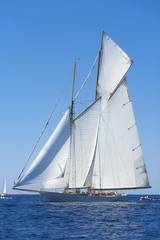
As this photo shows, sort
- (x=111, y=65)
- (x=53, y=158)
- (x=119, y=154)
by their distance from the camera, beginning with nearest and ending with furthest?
(x=53, y=158) → (x=119, y=154) → (x=111, y=65)

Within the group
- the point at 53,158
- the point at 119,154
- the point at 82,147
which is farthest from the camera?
the point at 119,154

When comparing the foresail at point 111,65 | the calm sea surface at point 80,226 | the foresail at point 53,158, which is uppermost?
the foresail at point 111,65

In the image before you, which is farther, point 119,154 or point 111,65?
point 111,65

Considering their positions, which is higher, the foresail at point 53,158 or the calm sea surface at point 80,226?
the foresail at point 53,158

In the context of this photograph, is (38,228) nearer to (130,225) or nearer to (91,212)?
(130,225)

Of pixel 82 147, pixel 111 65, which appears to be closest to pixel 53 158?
pixel 82 147

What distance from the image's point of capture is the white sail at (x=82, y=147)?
60.8 metres

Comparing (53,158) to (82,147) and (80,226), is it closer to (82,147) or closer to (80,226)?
(82,147)

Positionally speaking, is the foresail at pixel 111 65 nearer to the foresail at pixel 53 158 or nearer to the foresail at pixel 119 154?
the foresail at pixel 119 154

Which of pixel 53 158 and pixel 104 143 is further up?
pixel 104 143

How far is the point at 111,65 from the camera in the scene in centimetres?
6431

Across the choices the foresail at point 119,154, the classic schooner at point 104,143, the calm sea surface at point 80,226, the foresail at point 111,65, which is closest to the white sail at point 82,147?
the classic schooner at point 104,143

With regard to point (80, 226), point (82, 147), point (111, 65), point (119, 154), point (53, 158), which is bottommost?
point (80, 226)

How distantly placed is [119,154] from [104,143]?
2957mm
